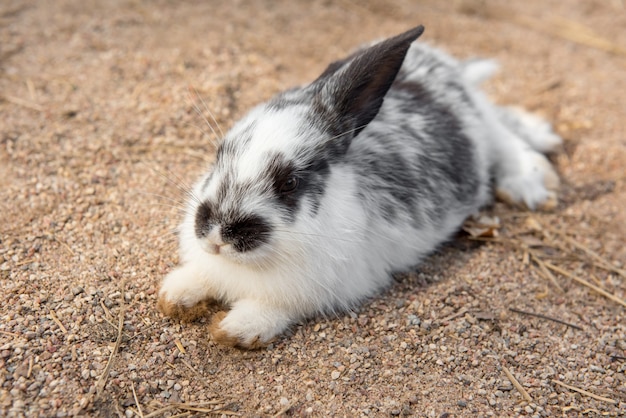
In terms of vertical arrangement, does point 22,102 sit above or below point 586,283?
above

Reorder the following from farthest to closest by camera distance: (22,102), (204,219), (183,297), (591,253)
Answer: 1. (22,102)
2. (591,253)
3. (183,297)
4. (204,219)

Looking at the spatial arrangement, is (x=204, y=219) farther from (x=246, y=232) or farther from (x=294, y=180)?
(x=294, y=180)

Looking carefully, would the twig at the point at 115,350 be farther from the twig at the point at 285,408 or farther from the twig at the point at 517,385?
the twig at the point at 517,385

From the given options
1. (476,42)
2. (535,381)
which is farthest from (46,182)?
(476,42)

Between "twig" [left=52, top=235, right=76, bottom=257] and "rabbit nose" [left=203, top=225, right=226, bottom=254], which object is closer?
"rabbit nose" [left=203, top=225, right=226, bottom=254]

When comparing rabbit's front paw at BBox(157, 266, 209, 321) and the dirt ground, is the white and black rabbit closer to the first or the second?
rabbit's front paw at BBox(157, 266, 209, 321)

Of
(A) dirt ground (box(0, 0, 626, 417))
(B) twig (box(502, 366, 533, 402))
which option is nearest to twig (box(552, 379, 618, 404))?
(A) dirt ground (box(0, 0, 626, 417))

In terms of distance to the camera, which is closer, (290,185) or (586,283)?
(290,185)

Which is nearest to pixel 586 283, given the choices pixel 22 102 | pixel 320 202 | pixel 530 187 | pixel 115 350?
pixel 530 187
